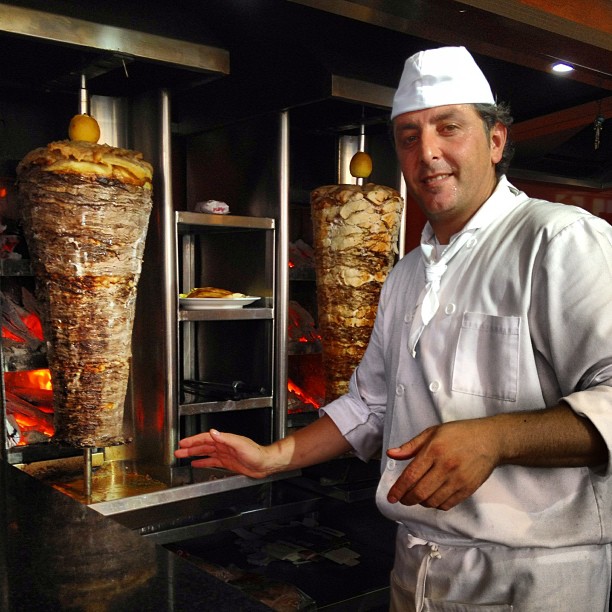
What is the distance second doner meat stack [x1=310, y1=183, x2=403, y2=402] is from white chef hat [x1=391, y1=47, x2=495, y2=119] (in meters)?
1.12

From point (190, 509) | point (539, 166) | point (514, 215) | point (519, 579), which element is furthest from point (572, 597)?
point (539, 166)

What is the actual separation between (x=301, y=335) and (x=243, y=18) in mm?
1340

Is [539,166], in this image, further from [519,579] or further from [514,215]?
[519,579]

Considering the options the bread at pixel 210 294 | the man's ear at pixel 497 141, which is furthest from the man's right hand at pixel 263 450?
the bread at pixel 210 294

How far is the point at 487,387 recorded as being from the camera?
1521 millimetres

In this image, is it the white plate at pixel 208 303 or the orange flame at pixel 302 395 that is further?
the orange flame at pixel 302 395

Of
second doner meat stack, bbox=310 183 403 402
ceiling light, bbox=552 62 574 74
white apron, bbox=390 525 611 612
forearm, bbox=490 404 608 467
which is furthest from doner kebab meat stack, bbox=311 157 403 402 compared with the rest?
forearm, bbox=490 404 608 467

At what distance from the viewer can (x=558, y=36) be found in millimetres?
2105

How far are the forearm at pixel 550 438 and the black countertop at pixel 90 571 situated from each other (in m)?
0.55

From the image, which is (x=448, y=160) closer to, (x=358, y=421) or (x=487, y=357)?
(x=487, y=357)

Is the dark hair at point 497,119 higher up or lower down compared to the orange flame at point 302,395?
A: higher up

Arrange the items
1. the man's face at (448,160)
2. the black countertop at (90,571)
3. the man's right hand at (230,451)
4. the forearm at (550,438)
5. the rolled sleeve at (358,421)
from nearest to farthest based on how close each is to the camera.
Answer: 1. the black countertop at (90,571)
2. the forearm at (550,438)
3. the man's face at (448,160)
4. the man's right hand at (230,451)
5. the rolled sleeve at (358,421)

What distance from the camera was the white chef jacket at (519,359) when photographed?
1383mm

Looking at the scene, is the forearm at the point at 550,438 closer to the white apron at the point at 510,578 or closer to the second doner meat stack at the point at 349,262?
the white apron at the point at 510,578
